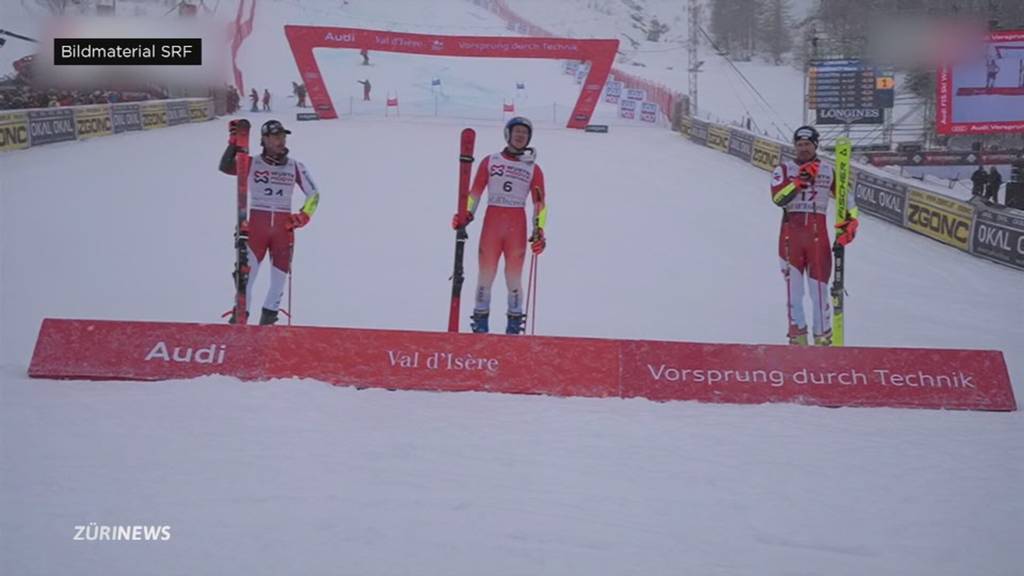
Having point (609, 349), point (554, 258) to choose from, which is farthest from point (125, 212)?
point (609, 349)

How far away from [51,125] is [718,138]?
763 inches

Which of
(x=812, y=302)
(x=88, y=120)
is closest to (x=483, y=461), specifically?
(x=812, y=302)

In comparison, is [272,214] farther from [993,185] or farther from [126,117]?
[126,117]

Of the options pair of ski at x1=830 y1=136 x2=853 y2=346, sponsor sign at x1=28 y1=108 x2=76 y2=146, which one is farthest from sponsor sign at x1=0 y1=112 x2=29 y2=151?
pair of ski at x1=830 y1=136 x2=853 y2=346

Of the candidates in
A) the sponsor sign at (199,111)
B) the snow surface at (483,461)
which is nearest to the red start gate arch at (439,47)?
the sponsor sign at (199,111)

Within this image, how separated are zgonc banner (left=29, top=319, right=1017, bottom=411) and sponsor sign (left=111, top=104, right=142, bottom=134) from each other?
22163mm

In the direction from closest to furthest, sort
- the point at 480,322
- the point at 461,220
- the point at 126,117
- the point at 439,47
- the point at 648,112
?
the point at 461,220
the point at 480,322
the point at 126,117
the point at 439,47
the point at 648,112

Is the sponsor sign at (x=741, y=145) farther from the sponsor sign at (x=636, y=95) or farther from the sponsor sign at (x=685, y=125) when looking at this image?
the sponsor sign at (x=636, y=95)

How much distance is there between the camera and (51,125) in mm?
22781

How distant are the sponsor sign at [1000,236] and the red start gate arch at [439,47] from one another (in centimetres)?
2083

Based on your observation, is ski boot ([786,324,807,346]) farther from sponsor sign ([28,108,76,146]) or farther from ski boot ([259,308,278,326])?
sponsor sign ([28,108,76,146])

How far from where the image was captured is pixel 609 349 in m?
6.73

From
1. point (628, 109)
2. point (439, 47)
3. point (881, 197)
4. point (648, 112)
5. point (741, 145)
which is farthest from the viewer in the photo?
point (628, 109)

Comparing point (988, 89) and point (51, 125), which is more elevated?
point (988, 89)
